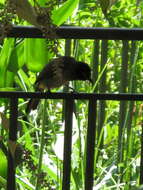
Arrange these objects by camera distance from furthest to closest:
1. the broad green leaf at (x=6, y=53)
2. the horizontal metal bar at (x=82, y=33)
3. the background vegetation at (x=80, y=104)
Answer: the broad green leaf at (x=6, y=53)
the background vegetation at (x=80, y=104)
the horizontal metal bar at (x=82, y=33)

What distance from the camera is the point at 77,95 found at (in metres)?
1.45

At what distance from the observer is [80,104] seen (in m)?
3.27

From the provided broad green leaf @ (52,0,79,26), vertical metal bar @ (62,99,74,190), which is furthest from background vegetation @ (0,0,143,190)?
vertical metal bar @ (62,99,74,190)

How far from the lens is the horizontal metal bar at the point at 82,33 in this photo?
1356 mm

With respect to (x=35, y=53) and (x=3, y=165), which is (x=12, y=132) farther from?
(x=35, y=53)

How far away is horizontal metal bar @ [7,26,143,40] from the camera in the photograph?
1356 mm

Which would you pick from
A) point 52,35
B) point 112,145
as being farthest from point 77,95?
point 112,145

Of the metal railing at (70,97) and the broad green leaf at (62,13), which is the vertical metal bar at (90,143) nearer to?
the metal railing at (70,97)

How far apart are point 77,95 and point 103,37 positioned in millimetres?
192

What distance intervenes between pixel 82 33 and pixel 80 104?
192cm

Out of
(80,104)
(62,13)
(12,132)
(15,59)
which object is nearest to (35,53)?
(15,59)

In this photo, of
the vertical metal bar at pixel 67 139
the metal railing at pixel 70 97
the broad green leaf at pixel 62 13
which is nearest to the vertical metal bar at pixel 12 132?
the metal railing at pixel 70 97

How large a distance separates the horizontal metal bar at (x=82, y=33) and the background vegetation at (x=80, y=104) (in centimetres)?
8

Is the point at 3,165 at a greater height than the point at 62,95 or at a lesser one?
lesser
